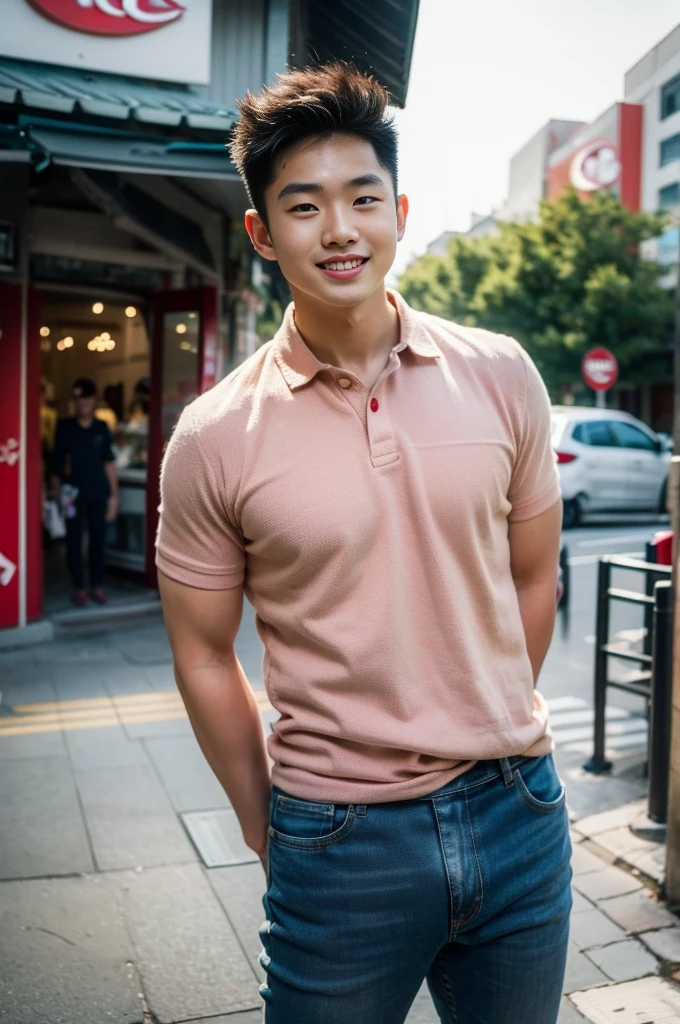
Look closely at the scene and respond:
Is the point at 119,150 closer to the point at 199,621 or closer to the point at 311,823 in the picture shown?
the point at 199,621

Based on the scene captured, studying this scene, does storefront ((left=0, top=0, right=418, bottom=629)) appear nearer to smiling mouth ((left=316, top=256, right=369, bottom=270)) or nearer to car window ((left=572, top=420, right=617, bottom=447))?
smiling mouth ((left=316, top=256, right=369, bottom=270))

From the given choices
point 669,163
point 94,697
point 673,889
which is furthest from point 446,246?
point 673,889

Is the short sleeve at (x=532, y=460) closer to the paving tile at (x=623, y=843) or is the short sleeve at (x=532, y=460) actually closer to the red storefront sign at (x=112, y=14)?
the paving tile at (x=623, y=843)

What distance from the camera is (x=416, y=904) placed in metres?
1.49

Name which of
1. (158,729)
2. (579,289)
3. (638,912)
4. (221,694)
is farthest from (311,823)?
(579,289)

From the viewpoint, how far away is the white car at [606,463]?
45.8 ft

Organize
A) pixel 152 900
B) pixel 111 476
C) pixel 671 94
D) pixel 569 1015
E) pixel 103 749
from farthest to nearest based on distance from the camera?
pixel 111 476 → pixel 671 94 → pixel 103 749 → pixel 152 900 → pixel 569 1015

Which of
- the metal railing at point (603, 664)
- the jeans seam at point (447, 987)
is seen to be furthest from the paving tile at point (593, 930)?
the jeans seam at point (447, 987)

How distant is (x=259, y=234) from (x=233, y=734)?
2.83 feet

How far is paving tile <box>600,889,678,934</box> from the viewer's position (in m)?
3.24

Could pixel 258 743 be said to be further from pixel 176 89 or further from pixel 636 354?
pixel 636 354

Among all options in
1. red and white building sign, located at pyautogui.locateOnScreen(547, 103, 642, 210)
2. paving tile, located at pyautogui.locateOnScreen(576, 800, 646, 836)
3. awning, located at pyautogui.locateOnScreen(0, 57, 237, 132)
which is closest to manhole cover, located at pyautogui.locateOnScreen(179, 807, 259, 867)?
paving tile, located at pyautogui.locateOnScreen(576, 800, 646, 836)

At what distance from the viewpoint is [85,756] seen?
493 cm

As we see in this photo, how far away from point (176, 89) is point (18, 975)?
600 cm
